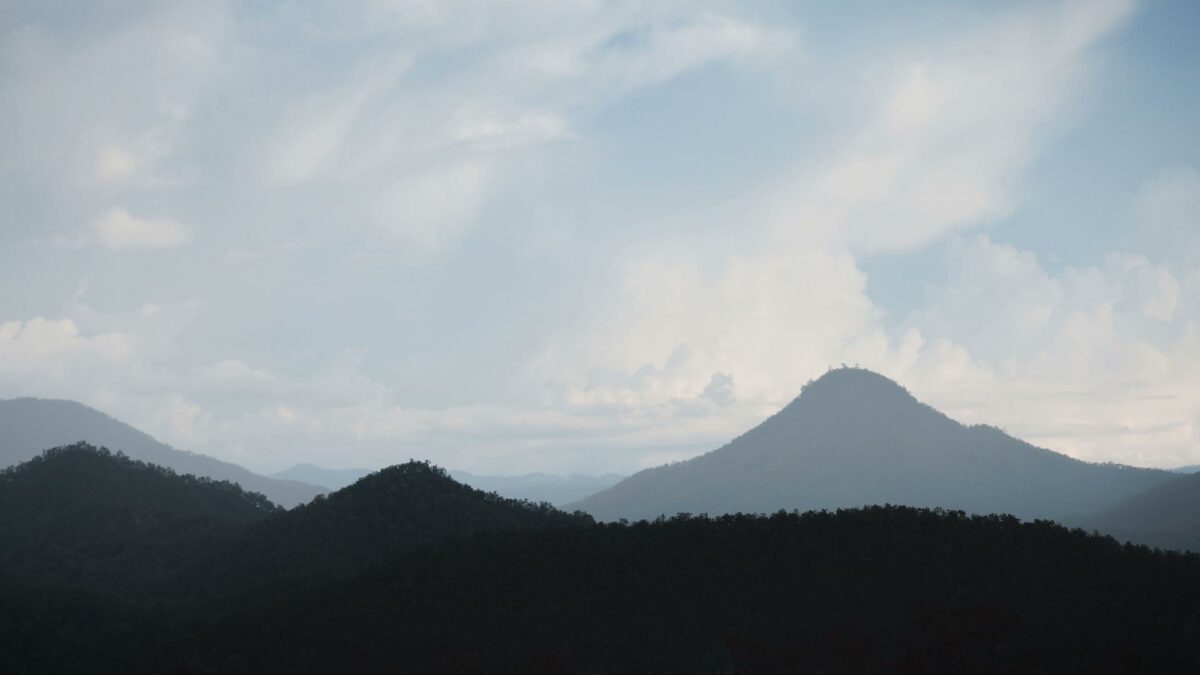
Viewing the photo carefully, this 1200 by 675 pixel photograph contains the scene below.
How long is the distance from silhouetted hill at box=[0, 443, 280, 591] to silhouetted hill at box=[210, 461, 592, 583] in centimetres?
865

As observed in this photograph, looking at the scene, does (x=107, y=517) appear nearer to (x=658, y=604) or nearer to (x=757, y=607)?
(x=658, y=604)

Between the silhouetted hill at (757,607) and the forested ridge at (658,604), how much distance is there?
0.19 meters

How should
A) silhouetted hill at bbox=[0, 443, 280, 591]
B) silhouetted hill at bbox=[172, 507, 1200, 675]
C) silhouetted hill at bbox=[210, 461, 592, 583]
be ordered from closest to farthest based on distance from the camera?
silhouetted hill at bbox=[172, 507, 1200, 675]
silhouetted hill at bbox=[210, 461, 592, 583]
silhouetted hill at bbox=[0, 443, 280, 591]

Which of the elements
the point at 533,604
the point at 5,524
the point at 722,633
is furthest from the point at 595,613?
the point at 5,524

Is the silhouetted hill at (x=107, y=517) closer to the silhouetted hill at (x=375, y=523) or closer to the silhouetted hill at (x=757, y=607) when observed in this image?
the silhouetted hill at (x=375, y=523)

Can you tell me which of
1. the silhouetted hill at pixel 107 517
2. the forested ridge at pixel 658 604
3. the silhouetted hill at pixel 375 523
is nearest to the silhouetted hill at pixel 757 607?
the forested ridge at pixel 658 604

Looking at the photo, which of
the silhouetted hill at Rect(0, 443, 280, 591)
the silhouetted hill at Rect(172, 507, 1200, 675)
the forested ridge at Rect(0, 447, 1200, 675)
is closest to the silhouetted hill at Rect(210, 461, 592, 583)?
the forested ridge at Rect(0, 447, 1200, 675)

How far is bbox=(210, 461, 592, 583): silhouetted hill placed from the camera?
315 feet

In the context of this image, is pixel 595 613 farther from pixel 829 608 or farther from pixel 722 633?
pixel 829 608

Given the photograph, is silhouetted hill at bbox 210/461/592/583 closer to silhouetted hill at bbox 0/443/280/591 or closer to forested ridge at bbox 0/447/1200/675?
forested ridge at bbox 0/447/1200/675

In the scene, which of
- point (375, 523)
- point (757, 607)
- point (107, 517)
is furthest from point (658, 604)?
point (107, 517)

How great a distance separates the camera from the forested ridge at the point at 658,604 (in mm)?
58000

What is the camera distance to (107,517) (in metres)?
121

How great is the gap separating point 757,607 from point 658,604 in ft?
24.0
